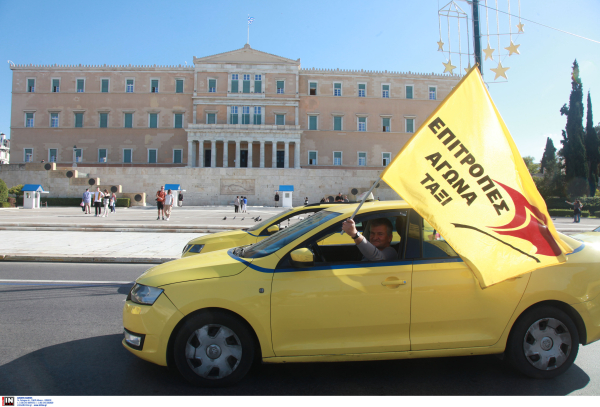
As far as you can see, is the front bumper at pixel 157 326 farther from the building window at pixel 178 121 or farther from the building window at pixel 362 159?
the building window at pixel 178 121

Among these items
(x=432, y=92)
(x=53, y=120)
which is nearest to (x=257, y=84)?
(x=432, y=92)

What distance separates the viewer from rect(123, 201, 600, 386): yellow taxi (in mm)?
2938

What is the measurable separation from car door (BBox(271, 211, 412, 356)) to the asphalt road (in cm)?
31

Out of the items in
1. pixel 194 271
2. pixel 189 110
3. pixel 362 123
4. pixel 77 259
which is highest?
pixel 189 110

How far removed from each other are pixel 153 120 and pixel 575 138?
167ft

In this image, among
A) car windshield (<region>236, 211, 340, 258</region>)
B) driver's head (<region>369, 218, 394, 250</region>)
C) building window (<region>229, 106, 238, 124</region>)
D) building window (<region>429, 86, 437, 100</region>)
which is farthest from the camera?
building window (<region>429, 86, 437, 100</region>)

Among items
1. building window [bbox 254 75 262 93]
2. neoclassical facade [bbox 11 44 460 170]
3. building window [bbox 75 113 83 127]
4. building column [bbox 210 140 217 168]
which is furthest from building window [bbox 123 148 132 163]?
building window [bbox 254 75 262 93]

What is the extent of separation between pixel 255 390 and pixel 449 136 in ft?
7.92

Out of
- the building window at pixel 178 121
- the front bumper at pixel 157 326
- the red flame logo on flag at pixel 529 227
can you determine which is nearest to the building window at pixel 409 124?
the building window at pixel 178 121

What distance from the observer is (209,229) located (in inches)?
603

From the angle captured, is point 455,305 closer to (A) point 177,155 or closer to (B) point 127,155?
(A) point 177,155

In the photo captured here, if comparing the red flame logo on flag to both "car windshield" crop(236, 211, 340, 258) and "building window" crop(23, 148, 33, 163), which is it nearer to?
"car windshield" crop(236, 211, 340, 258)

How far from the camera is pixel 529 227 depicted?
9.45ft

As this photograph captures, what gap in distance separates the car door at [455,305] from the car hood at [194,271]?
140 centimetres
